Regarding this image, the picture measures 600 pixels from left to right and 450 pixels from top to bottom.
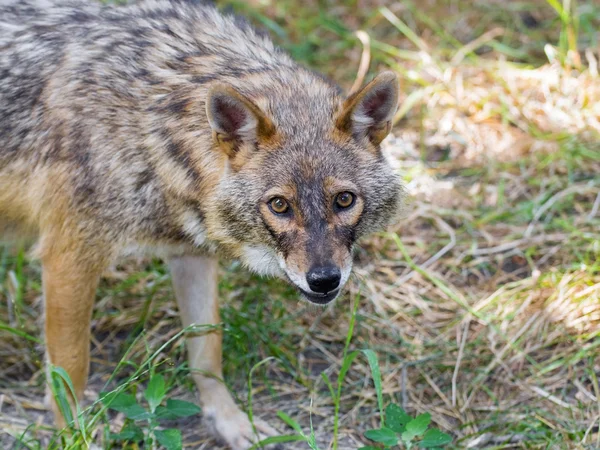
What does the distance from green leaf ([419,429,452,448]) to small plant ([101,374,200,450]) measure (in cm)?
127

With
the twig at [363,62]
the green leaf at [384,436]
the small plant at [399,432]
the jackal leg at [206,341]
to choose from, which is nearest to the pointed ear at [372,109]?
the small plant at [399,432]

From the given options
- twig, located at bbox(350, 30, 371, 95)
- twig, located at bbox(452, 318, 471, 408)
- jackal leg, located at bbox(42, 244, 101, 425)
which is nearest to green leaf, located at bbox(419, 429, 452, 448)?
twig, located at bbox(452, 318, 471, 408)

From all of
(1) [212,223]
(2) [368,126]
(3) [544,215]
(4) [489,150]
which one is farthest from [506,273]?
(1) [212,223]

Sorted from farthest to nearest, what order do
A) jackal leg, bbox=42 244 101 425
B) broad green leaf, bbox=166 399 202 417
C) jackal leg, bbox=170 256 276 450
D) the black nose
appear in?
jackal leg, bbox=170 256 276 450
jackal leg, bbox=42 244 101 425
broad green leaf, bbox=166 399 202 417
the black nose

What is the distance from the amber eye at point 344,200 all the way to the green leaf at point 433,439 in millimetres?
1271

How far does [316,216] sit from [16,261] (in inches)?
132

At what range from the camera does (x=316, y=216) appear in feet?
14.5

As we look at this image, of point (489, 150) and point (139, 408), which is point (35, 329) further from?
point (489, 150)

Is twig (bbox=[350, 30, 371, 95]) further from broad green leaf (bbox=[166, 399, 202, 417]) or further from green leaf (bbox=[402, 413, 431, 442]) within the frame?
green leaf (bbox=[402, 413, 431, 442])

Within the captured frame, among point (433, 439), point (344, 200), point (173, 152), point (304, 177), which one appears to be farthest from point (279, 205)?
point (433, 439)

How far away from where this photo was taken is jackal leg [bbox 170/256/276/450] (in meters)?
5.60

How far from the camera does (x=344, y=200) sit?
4.54 meters

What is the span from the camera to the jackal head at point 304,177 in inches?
174

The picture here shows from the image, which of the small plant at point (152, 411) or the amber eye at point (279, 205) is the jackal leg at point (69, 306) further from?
the amber eye at point (279, 205)
